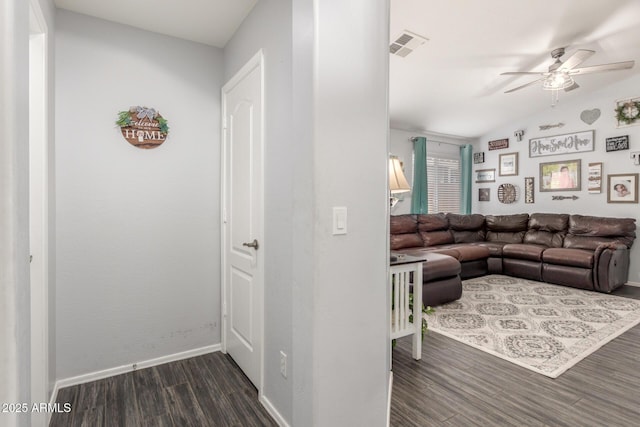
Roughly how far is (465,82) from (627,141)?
2696 millimetres

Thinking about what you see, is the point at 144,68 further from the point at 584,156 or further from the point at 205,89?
the point at 584,156

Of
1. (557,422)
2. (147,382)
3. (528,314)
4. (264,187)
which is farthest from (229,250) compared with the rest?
(528,314)

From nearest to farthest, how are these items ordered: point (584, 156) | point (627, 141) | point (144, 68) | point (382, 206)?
point (382, 206) → point (144, 68) → point (627, 141) → point (584, 156)

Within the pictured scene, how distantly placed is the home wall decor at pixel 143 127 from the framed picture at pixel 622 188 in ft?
20.2

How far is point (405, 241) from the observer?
5246 millimetres

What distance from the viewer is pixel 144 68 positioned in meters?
2.39

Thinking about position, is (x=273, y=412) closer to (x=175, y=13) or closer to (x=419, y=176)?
(x=175, y=13)

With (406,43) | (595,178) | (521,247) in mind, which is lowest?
(521,247)

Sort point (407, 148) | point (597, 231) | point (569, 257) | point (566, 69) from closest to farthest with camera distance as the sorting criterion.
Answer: point (566, 69), point (569, 257), point (597, 231), point (407, 148)

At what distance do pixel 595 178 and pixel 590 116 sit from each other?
100cm

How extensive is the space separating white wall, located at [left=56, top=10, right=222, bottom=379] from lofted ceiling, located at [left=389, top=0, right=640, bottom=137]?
1998 millimetres

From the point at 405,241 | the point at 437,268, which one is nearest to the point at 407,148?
the point at 405,241

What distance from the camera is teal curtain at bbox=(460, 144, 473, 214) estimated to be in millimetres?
6902

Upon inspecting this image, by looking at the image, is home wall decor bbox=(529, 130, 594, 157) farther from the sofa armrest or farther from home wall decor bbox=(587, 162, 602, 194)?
the sofa armrest
